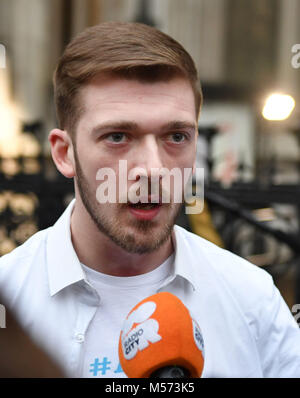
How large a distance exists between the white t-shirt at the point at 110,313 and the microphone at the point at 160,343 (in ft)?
1.18

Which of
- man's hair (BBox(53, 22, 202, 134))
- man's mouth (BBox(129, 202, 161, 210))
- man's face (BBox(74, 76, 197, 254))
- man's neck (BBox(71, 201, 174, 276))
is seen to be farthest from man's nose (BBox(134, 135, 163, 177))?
man's neck (BBox(71, 201, 174, 276))

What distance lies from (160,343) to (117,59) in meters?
1.02

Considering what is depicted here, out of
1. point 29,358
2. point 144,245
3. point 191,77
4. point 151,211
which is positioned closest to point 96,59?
point 191,77

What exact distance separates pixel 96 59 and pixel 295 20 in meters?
16.1

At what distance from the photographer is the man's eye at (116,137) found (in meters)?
1.87

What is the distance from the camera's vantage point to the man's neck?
6.78 feet

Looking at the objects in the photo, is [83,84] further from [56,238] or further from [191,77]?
[56,238]

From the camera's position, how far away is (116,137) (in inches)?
73.5

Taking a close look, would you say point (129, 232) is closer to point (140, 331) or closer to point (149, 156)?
point (149, 156)

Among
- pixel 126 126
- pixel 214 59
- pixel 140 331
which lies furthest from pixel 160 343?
pixel 214 59

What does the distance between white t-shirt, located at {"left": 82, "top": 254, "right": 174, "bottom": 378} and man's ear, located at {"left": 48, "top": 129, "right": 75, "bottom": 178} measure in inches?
16.2

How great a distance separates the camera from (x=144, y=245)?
1.88m

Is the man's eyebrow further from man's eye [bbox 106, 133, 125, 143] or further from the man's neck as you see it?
the man's neck

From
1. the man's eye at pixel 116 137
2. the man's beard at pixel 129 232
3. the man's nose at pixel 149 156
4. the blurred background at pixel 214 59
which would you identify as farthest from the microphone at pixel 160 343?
the blurred background at pixel 214 59
